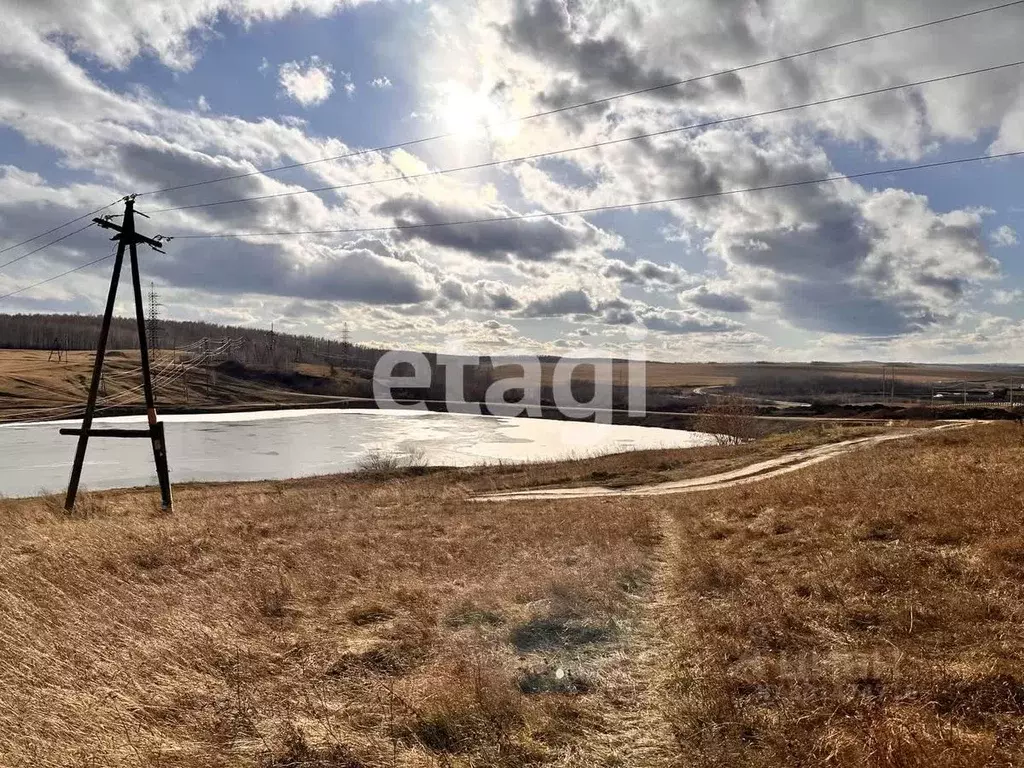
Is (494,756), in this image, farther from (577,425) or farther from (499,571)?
(577,425)

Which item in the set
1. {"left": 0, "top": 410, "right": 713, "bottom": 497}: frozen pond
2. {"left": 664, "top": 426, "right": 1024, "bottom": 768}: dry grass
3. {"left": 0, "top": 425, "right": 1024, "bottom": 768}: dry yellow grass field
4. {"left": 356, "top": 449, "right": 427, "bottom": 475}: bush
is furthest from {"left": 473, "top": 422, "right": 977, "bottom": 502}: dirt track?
{"left": 0, "top": 410, "right": 713, "bottom": 497}: frozen pond

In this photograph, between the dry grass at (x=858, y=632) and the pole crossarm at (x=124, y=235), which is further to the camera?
the pole crossarm at (x=124, y=235)

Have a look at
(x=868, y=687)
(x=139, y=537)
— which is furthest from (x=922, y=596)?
(x=139, y=537)

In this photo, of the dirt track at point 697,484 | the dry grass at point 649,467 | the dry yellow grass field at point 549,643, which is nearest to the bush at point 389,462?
the dry grass at point 649,467

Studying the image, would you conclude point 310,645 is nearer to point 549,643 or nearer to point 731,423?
point 549,643

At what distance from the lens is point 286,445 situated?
7969 cm

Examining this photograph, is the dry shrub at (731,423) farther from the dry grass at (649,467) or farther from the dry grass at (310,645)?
the dry grass at (310,645)

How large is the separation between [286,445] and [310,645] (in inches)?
3018

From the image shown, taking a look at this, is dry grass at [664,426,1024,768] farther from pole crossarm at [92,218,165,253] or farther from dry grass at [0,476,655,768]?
pole crossarm at [92,218,165,253]

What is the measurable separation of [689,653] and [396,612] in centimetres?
471

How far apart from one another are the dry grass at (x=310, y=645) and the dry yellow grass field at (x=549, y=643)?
1.5 inches

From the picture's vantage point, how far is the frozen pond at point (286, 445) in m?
55.5

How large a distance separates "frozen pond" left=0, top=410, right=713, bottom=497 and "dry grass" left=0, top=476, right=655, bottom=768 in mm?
42198

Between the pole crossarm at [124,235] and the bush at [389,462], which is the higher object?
the pole crossarm at [124,235]
